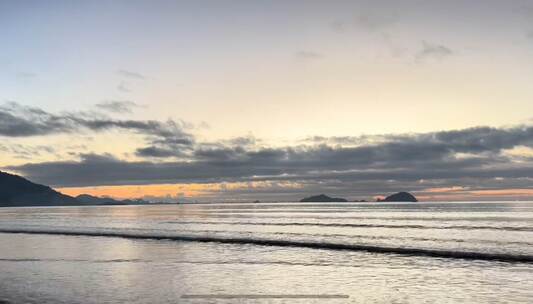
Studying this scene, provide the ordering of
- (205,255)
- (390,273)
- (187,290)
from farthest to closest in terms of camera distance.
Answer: (205,255)
(390,273)
(187,290)

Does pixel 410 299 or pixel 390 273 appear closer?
pixel 410 299

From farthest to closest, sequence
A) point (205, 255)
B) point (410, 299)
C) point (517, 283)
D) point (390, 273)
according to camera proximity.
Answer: point (205, 255) → point (390, 273) → point (517, 283) → point (410, 299)

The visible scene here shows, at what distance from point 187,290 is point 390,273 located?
13302 millimetres

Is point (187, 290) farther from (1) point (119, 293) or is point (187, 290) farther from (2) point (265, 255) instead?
(2) point (265, 255)

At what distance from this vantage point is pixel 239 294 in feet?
76.4

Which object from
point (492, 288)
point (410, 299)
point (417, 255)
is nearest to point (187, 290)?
point (410, 299)

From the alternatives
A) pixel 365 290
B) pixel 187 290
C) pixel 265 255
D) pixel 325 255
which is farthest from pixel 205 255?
pixel 365 290

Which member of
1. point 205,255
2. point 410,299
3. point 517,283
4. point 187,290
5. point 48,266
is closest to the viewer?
point 410,299

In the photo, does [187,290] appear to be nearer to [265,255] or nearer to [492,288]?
[492,288]

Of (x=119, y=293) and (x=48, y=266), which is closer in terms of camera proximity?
(x=119, y=293)

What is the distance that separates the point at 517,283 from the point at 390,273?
7115 millimetres

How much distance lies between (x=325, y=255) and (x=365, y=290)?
18147 mm

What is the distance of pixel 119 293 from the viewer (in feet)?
77.8

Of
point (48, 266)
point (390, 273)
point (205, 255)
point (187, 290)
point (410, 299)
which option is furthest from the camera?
point (205, 255)
